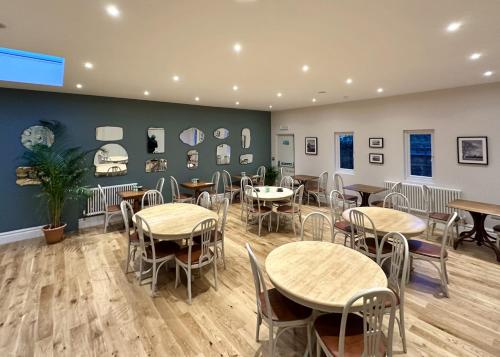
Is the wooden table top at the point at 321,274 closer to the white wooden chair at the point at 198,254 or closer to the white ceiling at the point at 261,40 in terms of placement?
the white wooden chair at the point at 198,254

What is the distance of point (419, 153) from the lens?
5.41m

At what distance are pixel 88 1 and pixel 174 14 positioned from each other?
61 cm

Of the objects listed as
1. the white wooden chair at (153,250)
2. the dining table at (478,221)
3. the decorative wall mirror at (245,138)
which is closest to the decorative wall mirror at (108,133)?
the white wooden chair at (153,250)

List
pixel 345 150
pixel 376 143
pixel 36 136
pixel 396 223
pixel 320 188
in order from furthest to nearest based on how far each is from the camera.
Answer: pixel 320 188 < pixel 345 150 < pixel 376 143 < pixel 36 136 < pixel 396 223

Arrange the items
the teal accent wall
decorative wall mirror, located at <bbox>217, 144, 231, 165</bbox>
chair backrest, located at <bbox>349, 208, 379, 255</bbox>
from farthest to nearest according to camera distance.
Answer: decorative wall mirror, located at <bbox>217, 144, 231, 165</bbox>, the teal accent wall, chair backrest, located at <bbox>349, 208, 379, 255</bbox>

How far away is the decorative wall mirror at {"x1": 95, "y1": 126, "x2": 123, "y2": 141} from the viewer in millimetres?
5398

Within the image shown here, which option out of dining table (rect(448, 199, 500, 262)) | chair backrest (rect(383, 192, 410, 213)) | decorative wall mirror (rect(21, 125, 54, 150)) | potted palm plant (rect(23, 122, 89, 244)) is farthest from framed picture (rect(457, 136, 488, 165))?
decorative wall mirror (rect(21, 125, 54, 150))

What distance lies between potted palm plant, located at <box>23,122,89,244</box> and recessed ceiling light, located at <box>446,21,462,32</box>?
18.4 ft

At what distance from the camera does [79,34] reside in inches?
94.7

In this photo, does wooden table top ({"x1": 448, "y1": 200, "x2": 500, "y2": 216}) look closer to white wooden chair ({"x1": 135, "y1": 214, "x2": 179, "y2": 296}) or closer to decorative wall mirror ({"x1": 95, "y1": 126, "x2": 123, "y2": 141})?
white wooden chair ({"x1": 135, "y1": 214, "x2": 179, "y2": 296})

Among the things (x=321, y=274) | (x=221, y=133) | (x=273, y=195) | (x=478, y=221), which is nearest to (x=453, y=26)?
(x=321, y=274)

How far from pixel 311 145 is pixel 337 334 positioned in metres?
6.18

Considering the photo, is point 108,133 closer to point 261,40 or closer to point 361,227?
point 261,40

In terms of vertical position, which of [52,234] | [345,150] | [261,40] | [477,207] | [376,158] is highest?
[261,40]
